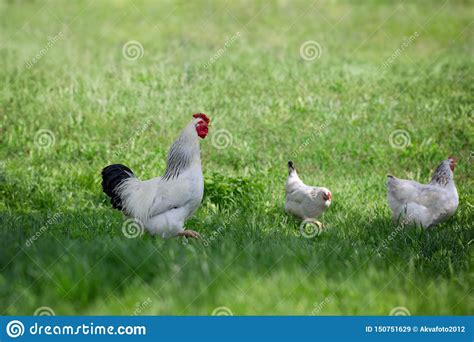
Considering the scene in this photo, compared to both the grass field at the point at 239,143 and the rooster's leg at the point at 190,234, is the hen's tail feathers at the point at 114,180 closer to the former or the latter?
the grass field at the point at 239,143

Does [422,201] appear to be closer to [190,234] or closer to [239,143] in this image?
[190,234]

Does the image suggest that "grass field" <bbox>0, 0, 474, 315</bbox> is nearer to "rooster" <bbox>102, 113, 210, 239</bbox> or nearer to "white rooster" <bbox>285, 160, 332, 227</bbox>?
"white rooster" <bbox>285, 160, 332, 227</bbox>

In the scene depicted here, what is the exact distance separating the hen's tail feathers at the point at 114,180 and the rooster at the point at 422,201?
3182 mm

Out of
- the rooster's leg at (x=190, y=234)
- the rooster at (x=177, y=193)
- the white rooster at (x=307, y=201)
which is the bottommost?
the rooster's leg at (x=190, y=234)

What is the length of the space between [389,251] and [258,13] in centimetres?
1383

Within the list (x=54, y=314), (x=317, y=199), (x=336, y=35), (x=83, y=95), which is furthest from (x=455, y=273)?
(x=336, y=35)

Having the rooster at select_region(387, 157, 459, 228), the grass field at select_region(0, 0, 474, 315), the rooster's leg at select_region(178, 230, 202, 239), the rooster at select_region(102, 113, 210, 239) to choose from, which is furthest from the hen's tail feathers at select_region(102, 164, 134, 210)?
the rooster at select_region(387, 157, 459, 228)

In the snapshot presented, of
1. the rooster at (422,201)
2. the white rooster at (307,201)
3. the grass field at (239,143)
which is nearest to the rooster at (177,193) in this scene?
the grass field at (239,143)

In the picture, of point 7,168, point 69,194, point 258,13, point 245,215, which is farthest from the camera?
point 258,13

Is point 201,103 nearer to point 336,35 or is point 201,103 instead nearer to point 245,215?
point 245,215

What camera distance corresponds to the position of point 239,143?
1186cm

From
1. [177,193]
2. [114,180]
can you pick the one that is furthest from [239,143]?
[177,193]

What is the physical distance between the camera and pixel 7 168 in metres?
10.3

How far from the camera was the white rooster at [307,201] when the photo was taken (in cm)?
812
